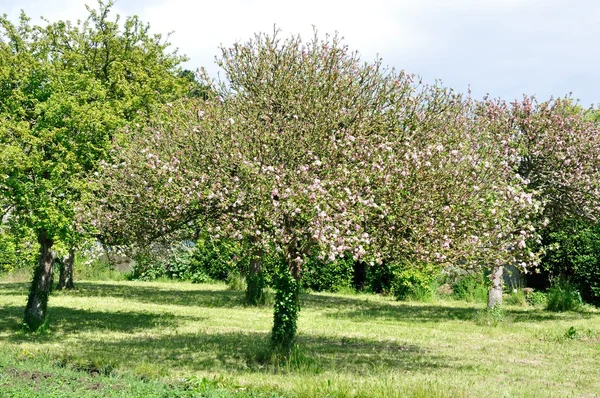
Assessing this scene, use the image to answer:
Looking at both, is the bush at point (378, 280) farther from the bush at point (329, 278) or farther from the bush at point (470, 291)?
the bush at point (470, 291)

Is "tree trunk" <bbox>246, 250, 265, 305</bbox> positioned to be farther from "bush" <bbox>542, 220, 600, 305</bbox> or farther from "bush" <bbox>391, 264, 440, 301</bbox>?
"bush" <bbox>542, 220, 600, 305</bbox>

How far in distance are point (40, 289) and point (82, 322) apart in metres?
2.79

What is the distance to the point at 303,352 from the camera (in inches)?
592

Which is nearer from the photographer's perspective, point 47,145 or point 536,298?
point 47,145

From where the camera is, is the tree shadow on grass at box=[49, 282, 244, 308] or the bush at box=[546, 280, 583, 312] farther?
the tree shadow on grass at box=[49, 282, 244, 308]

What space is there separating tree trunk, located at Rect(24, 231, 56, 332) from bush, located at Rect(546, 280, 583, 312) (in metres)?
20.1

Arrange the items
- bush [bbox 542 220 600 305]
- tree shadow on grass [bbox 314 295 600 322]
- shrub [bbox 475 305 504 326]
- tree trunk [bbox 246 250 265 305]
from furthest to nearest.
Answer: bush [bbox 542 220 600 305]
tree trunk [bbox 246 250 265 305]
tree shadow on grass [bbox 314 295 600 322]
shrub [bbox 475 305 504 326]

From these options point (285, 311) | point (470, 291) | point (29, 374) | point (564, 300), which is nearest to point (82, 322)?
point (285, 311)

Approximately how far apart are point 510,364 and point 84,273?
116ft

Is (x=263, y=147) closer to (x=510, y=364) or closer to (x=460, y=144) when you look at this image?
(x=460, y=144)

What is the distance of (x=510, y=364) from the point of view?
14.8m

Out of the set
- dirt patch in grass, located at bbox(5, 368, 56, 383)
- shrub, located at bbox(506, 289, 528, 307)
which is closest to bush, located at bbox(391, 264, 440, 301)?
shrub, located at bbox(506, 289, 528, 307)

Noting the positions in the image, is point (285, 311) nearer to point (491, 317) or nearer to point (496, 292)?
point (491, 317)

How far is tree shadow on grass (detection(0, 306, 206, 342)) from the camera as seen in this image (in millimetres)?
18797
